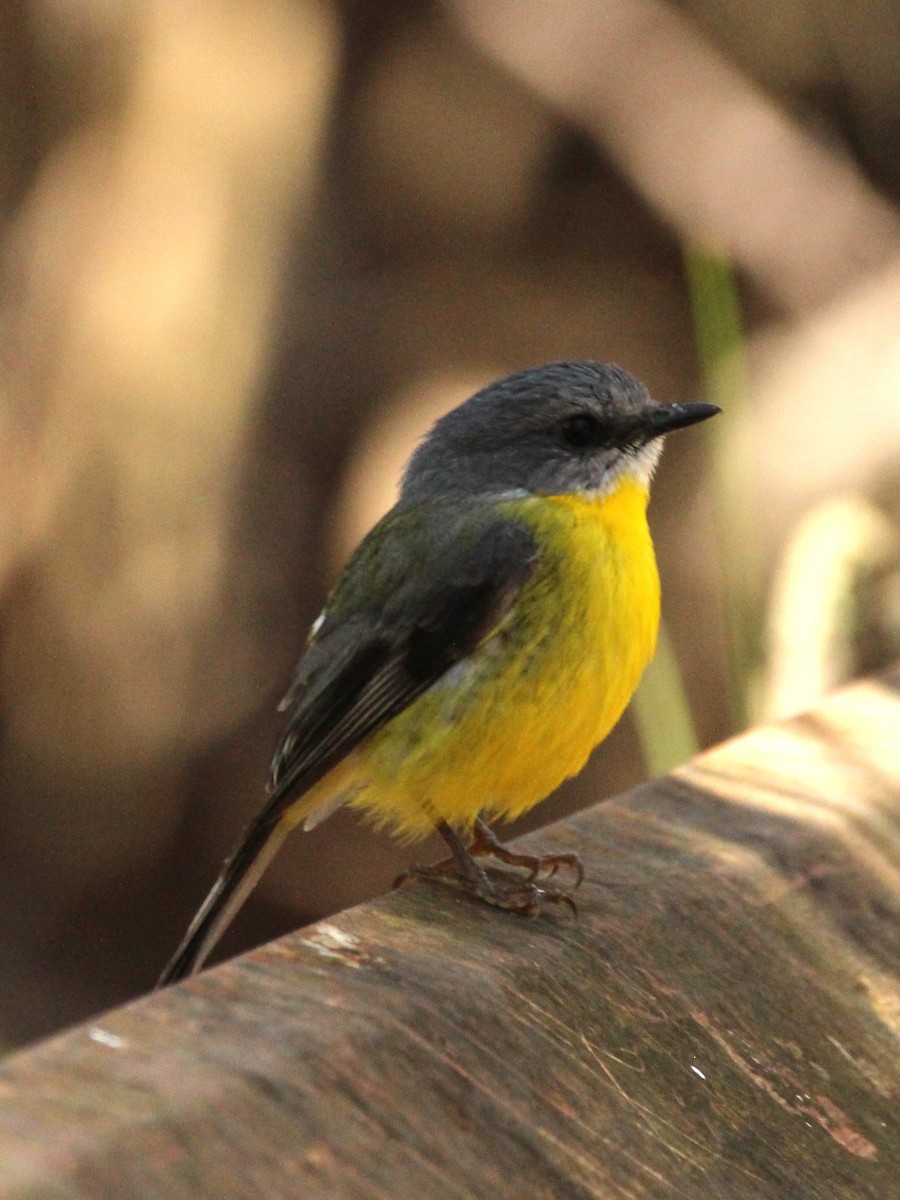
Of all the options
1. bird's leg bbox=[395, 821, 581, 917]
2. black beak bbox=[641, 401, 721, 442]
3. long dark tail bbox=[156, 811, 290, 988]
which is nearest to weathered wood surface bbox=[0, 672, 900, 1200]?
bird's leg bbox=[395, 821, 581, 917]

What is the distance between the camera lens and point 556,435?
3494mm

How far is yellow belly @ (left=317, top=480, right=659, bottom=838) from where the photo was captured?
3000mm

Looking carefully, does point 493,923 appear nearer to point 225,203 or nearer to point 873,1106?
point 873,1106

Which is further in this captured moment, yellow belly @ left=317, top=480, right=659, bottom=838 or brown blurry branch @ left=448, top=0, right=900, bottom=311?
brown blurry branch @ left=448, top=0, right=900, bottom=311

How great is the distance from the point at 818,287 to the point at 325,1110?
508cm

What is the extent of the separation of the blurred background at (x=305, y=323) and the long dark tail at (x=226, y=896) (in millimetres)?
2622

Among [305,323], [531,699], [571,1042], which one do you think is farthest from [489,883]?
[305,323]

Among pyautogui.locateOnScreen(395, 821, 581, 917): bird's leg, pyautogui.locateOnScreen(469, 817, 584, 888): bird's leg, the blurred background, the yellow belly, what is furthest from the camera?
the blurred background

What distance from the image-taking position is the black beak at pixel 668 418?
136 inches

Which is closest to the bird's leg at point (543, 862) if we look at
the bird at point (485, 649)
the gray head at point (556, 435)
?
the bird at point (485, 649)

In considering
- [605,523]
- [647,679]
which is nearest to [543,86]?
[647,679]

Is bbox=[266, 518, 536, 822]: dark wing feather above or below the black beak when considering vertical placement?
below

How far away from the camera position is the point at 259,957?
199 centimetres

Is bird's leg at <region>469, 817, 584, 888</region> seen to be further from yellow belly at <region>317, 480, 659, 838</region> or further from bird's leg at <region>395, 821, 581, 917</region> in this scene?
yellow belly at <region>317, 480, 659, 838</region>
